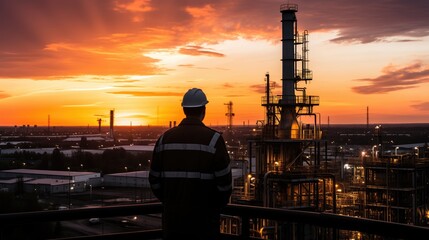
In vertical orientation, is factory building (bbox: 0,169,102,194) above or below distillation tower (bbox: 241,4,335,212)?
below

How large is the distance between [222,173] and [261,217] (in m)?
1.08

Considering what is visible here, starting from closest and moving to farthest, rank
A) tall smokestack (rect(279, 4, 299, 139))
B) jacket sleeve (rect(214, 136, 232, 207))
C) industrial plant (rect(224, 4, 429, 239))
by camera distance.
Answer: jacket sleeve (rect(214, 136, 232, 207))
industrial plant (rect(224, 4, 429, 239))
tall smokestack (rect(279, 4, 299, 139))

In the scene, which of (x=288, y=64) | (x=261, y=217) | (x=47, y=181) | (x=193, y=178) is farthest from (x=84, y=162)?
(x=193, y=178)

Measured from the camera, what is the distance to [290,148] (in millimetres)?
25406

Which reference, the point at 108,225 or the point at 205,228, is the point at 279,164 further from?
the point at 205,228

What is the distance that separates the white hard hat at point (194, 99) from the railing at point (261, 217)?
115 centimetres

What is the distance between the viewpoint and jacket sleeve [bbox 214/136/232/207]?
3.40 m

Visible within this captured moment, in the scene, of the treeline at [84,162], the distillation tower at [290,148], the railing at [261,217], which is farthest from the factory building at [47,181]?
the railing at [261,217]

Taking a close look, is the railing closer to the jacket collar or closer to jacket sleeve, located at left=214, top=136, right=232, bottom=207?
jacket sleeve, located at left=214, top=136, right=232, bottom=207

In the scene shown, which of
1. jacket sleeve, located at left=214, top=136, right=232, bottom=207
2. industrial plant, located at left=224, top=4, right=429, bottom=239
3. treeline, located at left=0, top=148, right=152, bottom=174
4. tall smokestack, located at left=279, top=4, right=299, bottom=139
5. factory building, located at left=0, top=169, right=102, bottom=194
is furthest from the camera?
treeline, located at left=0, top=148, right=152, bottom=174

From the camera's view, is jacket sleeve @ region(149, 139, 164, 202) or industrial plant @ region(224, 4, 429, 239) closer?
jacket sleeve @ region(149, 139, 164, 202)

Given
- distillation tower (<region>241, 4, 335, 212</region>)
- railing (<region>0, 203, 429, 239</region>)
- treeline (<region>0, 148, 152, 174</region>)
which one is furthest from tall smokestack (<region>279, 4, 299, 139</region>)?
treeline (<region>0, 148, 152, 174</region>)

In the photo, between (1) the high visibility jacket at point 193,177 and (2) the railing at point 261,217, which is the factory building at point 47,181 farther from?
(1) the high visibility jacket at point 193,177

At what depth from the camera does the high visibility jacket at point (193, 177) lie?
3.41m
